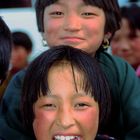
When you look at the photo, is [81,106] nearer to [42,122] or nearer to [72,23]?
[42,122]

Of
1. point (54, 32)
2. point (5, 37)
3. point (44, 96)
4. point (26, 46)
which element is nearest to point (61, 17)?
point (54, 32)

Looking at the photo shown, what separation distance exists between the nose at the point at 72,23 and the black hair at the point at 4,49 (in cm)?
21

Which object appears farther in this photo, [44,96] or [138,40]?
[138,40]

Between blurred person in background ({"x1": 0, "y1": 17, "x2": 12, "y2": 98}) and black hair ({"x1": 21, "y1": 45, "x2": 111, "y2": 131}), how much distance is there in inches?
8.5

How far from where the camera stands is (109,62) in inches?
59.7

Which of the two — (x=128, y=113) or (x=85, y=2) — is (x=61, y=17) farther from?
(x=128, y=113)

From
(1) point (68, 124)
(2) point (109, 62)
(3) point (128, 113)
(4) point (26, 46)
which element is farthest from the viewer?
(4) point (26, 46)

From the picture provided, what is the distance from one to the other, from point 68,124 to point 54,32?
392 millimetres

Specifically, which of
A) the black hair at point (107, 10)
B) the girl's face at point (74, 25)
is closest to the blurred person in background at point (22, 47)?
the black hair at point (107, 10)

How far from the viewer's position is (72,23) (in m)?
1.40

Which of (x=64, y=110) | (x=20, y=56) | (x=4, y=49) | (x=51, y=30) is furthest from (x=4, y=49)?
(x=20, y=56)

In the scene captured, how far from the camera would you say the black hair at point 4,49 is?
146 cm

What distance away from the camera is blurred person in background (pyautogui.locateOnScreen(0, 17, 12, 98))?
146 centimetres

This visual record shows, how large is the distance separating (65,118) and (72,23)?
1.19 feet
